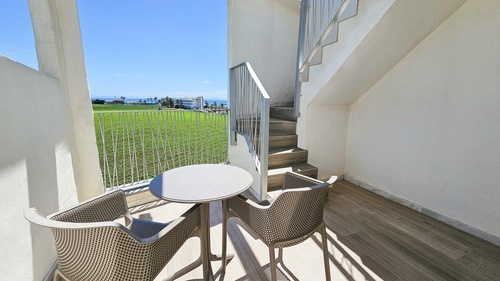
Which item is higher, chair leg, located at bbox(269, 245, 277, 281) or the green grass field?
the green grass field

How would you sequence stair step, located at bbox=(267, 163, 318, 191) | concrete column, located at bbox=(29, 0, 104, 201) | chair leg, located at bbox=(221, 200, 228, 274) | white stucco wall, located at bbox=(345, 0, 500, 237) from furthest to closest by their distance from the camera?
stair step, located at bbox=(267, 163, 318, 191) < white stucco wall, located at bbox=(345, 0, 500, 237) < concrete column, located at bbox=(29, 0, 104, 201) < chair leg, located at bbox=(221, 200, 228, 274)

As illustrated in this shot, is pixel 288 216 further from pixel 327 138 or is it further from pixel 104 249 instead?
pixel 327 138

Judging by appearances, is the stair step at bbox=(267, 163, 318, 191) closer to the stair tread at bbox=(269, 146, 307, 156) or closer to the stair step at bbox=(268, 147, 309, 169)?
the stair step at bbox=(268, 147, 309, 169)

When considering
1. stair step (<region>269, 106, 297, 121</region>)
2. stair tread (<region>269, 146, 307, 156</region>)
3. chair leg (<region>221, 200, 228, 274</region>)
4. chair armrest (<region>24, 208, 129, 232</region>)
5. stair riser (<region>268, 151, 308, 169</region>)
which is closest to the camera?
chair armrest (<region>24, 208, 129, 232</region>)

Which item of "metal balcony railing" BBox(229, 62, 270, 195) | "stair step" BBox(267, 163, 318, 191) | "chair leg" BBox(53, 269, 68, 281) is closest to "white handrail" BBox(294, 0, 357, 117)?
"metal balcony railing" BBox(229, 62, 270, 195)

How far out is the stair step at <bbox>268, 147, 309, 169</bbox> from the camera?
9.07ft

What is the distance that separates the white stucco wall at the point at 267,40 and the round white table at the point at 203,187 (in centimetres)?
234

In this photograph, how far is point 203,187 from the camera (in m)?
1.28

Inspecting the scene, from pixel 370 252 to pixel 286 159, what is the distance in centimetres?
144

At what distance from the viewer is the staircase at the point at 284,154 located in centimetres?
263

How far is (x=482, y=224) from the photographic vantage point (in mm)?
1922

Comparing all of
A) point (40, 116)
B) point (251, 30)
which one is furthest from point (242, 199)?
point (251, 30)

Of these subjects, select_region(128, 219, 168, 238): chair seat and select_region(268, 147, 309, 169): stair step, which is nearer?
select_region(128, 219, 168, 238): chair seat

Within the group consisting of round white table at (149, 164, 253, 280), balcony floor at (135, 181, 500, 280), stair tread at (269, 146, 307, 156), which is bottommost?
balcony floor at (135, 181, 500, 280)
